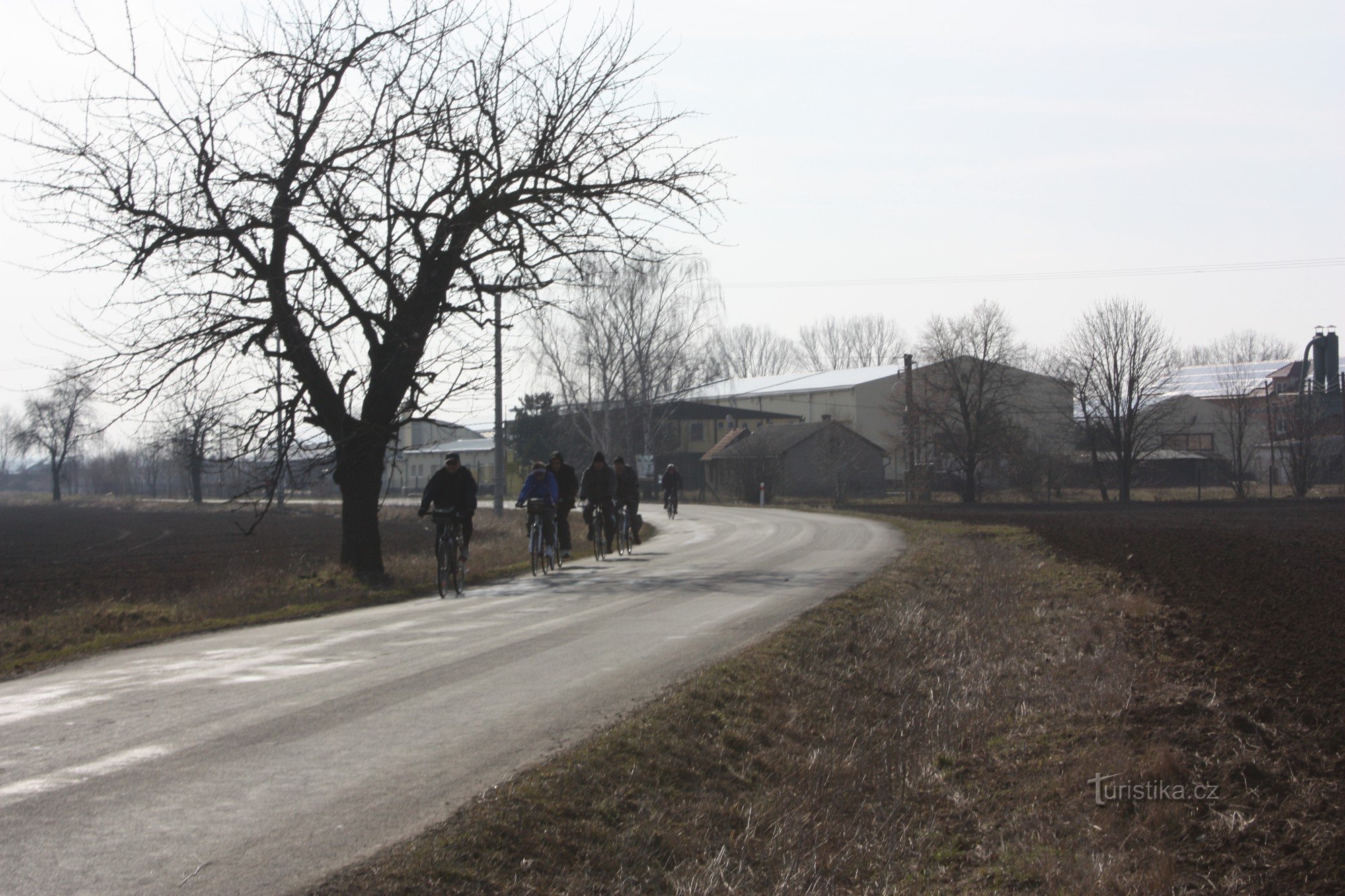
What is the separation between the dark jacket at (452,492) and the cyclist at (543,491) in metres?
1.58

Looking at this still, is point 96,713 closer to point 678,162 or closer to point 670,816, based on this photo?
point 670,816

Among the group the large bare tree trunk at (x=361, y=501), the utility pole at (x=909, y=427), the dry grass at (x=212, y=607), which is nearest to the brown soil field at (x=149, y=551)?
the dry grass at (x=212, y=607)

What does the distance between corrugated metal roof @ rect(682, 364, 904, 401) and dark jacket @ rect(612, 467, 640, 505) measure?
184 feet

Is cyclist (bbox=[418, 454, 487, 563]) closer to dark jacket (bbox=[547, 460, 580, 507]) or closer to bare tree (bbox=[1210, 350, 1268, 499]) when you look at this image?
dark jacket (bbox=[547, 460, 580, 507])

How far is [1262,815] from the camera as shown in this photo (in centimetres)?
583

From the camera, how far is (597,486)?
69.9 feet

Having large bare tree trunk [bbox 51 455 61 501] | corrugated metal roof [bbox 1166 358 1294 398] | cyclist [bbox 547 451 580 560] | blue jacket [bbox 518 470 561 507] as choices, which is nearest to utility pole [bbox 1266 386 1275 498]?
corrugated metal roof [bbox 1166 358 1294 398]

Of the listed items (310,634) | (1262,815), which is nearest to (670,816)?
(1262,815)

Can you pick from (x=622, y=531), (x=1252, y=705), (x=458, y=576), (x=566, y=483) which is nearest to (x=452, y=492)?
(x=458, y=576)

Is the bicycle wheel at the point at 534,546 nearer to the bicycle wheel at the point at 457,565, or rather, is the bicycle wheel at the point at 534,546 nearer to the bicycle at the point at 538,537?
the bicycle at the point at 538,537

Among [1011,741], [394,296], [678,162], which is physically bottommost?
[1011,741]

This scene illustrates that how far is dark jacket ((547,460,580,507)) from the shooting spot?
20031mm

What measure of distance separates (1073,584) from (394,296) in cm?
1094

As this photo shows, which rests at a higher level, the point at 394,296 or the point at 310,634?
the point at 394,296
